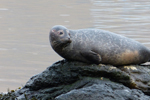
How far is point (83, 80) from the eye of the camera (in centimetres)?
714

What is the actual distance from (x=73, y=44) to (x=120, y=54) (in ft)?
3.40

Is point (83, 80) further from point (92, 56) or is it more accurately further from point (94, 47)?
point (94, 47)

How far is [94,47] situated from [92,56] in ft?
0.90

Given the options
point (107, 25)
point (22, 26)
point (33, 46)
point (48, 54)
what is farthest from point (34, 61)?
point (22, 26)

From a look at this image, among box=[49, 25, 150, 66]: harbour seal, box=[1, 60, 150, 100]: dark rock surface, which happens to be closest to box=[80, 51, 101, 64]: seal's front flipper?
box=[49, 25, 150, 66]: harbour seal

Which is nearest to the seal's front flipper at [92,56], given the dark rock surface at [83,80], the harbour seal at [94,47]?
the harbour seal at [94,47]

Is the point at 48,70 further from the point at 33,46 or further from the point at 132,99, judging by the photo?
the point at 33,46

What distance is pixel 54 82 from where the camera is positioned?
290 inches

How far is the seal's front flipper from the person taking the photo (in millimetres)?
7496

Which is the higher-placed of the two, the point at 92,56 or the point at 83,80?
the point at 92,56

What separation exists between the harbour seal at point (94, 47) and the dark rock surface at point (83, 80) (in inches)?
7.4

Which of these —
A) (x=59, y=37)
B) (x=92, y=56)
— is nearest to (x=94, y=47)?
(x=92, y=56)

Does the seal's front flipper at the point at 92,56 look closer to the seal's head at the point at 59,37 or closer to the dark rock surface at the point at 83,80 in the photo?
the dark rock surface at the point at 83,80

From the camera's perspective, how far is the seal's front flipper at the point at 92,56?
24.6 feet
